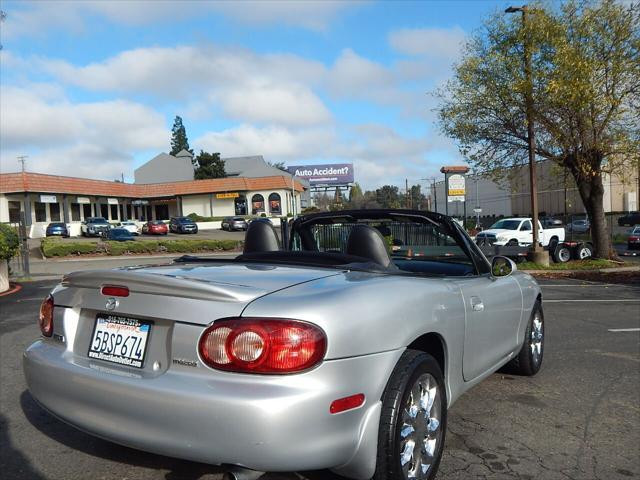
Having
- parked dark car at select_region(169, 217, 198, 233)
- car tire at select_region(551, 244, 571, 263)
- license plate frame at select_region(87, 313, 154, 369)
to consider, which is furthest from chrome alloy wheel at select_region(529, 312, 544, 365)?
parked dark car at select_region(169, 217, 198, 233)

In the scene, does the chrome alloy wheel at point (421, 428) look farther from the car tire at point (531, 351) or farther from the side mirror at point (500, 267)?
the car tire at point (531, 351)

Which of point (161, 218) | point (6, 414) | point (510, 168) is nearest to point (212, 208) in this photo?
point (161, 218)

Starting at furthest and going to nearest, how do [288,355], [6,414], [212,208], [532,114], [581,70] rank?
1. [212,208]
2. [532,114]
3. [581,70]
4. [6,414]
5. [288,355]

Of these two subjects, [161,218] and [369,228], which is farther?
[161,218]

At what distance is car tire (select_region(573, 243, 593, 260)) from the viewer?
20484mm

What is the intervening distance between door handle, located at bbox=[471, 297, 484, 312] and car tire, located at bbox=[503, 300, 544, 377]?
1.31 m

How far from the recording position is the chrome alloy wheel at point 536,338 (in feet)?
16.2

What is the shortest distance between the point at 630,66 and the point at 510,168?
4969 millimetres

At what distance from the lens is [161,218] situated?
64.8 meters

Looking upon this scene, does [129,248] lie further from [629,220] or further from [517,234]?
[629,220]

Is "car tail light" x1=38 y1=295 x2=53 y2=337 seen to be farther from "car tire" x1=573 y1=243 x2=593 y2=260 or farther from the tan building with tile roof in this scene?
the tan building with tile roof

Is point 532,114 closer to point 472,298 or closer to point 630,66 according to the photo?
point 630,66

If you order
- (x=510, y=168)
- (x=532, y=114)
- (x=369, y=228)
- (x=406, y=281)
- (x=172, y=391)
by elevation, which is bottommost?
(x=172, y=391)

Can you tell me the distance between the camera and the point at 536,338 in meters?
5.05
